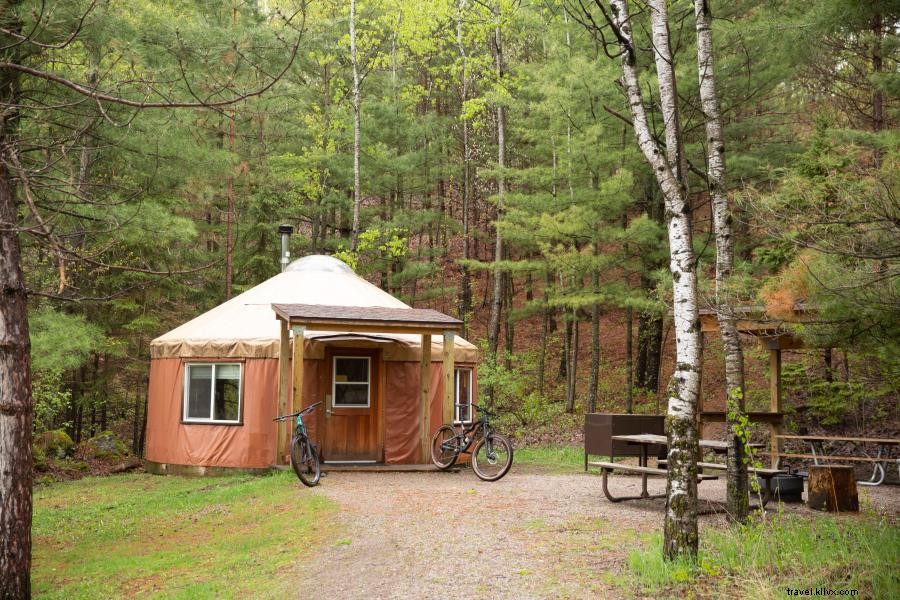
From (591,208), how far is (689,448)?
33.0 ft

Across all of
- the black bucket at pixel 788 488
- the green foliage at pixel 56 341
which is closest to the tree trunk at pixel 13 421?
the green foliage at pixel 56 341

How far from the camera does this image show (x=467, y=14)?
19109mm

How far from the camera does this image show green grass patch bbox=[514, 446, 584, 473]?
12570 mm

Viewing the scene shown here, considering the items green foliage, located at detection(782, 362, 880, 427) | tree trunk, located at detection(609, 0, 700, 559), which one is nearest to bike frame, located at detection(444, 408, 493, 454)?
tree trunk, located at detection(609, 0, 700, 559)

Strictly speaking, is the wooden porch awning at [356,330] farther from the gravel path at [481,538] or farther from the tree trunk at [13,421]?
the tree trunk at [13,421]

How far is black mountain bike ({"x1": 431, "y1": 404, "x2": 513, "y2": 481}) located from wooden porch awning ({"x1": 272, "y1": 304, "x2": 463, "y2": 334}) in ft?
4.39

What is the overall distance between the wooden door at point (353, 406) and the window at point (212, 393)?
1414 millimetres

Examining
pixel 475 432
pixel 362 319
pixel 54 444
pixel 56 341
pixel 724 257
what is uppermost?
pixel 724 257

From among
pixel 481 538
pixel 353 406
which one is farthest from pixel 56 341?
pixel 481 538

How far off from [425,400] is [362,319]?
174 centimetres

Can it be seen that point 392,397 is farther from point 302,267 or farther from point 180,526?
point 180,526

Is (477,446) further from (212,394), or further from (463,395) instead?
(212,394)

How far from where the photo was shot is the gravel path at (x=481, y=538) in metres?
5.10

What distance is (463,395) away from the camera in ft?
44.2
